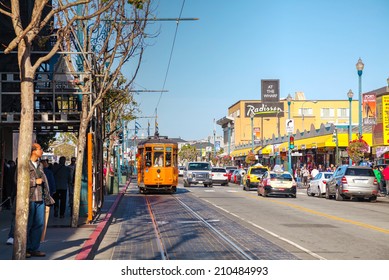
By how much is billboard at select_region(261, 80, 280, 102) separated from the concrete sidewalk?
9188 cm

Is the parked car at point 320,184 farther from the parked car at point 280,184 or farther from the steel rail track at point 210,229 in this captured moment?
the steel rail track at point 210,229

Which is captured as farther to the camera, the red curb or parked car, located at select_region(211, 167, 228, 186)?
parked car, located at select_region(211, 167, 228, 186)

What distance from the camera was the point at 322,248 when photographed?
14664mm

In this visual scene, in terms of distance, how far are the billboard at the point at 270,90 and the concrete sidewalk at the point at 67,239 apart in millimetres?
91881

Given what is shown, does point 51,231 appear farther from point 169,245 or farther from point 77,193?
point 169,245

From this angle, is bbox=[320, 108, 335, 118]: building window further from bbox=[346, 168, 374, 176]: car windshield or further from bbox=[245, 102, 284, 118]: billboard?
bbox=[346, 168, 374, 176]: car windshield

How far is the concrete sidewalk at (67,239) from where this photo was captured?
12.7m

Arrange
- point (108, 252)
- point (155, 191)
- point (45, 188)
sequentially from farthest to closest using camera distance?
point (155, 191)
point (108, 252)
point (45, 188)

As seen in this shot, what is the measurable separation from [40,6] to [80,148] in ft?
30.3

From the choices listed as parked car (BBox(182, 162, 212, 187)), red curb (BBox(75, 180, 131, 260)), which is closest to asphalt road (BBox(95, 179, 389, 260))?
red curb (BBox(75, 180, 131, 260))

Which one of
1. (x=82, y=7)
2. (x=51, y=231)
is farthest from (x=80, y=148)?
(x=82, y=7)

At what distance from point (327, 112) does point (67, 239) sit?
10503 centimetres

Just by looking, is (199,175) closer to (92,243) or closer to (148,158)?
(148,158)

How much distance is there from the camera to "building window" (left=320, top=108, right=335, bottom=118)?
385 feet
